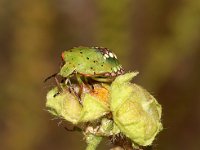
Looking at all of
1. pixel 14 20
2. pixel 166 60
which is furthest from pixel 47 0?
pixel 166 60

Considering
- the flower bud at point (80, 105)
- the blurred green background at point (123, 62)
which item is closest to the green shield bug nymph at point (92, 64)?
the flower bud at point (80, 105)

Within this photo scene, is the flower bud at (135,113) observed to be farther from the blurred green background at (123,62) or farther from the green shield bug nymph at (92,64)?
the blurred green background at (123,62)

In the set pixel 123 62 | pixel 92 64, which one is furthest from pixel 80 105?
pixel 123 62

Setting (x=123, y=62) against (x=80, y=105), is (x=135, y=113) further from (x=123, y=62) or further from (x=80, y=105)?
(x=123, y=62)

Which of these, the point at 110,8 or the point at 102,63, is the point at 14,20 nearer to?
the point at 110,8

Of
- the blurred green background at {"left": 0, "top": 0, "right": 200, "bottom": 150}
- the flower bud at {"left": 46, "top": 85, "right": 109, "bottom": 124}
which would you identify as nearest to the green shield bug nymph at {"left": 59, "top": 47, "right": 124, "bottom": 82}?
the flower bud at {"left": 46, "top": 85, "right": 109, "bottom": 124}

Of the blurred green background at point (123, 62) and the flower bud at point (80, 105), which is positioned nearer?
the flower bud at point (80, 105)

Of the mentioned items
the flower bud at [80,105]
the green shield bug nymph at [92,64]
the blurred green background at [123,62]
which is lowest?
the blurred green background at [123,62]
